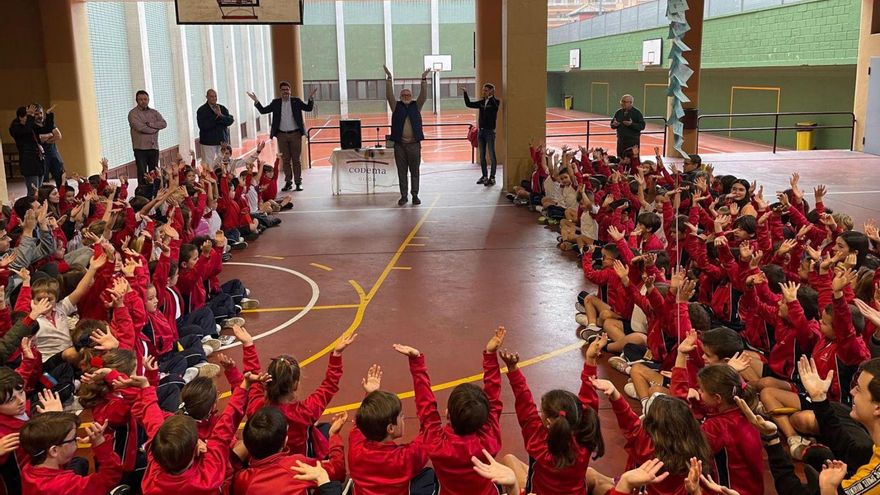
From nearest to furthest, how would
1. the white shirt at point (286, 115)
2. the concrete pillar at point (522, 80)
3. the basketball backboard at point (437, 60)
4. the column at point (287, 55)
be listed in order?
1. the concrete pillar at point (522, 80)
2. the white shirt at point (286, 115)
3. the column at point (287, 55)
4. the basketball backboard at point (437, 60)

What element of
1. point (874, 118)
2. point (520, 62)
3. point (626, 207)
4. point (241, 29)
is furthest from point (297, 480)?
point (241, 29)

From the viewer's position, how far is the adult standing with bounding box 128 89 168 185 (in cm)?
1183

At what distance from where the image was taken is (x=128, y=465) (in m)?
3.80

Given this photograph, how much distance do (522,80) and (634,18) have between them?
1746cm

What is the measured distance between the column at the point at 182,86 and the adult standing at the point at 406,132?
954 cm

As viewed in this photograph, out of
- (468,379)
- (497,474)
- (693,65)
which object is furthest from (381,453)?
(693,65)

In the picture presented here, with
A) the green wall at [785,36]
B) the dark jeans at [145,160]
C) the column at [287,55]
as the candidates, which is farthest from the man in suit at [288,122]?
the green wall at [785,36]

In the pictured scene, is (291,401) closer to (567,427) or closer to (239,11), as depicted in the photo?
(567,427)

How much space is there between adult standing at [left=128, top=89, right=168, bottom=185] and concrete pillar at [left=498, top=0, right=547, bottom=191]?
5.83 m

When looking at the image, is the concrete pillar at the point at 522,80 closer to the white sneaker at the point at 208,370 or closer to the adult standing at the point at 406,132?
the adult standing at the point at 406,132

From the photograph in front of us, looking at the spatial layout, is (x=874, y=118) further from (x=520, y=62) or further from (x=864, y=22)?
(x=520, y=62)

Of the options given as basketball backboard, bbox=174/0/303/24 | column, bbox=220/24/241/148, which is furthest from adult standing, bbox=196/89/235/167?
column, bbox=220/24/241/148

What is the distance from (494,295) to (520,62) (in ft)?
21.1

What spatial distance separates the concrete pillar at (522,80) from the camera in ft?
41.1
